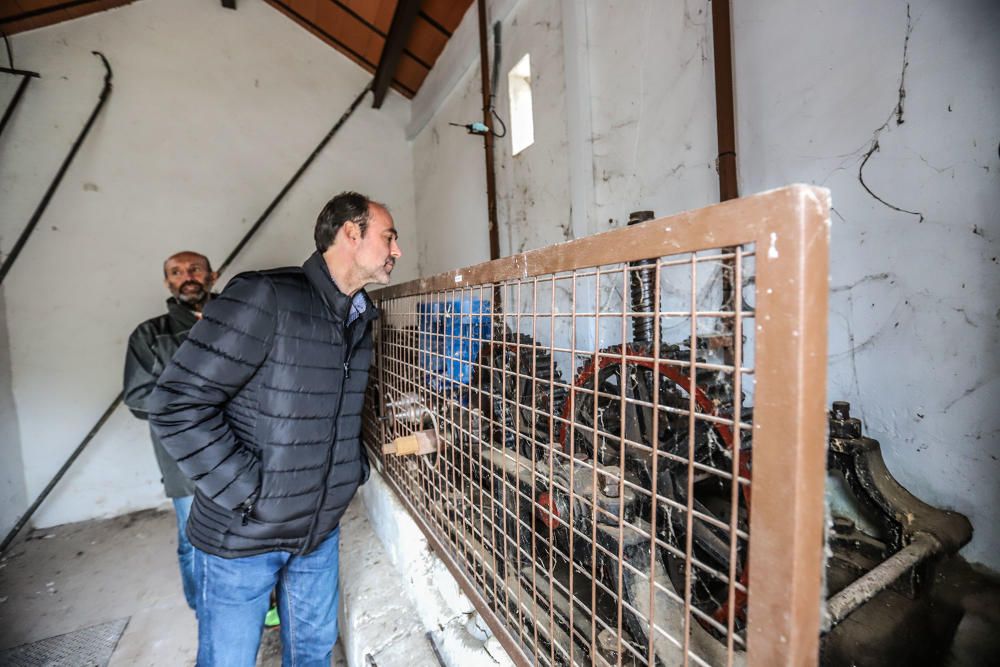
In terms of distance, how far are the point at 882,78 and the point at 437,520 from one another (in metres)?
2.19

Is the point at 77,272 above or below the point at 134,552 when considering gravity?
above

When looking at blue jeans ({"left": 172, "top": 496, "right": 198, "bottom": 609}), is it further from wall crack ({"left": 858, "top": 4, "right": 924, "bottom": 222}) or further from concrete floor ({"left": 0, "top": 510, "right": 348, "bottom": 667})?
wall crack ({"left": 858, "top": 4, "right": 924, "bottom": 222})

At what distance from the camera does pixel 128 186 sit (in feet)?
12.7

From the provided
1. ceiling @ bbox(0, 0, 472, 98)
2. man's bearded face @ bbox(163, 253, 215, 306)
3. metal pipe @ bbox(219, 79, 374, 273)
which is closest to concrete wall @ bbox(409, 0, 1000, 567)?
ceiling @ bbox(0, 0, 472, 98)

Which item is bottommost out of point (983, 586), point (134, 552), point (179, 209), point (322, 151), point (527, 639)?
point (134, 552)

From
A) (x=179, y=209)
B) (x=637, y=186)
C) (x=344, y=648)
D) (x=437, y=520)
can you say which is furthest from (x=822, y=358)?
(x=179, y=209)

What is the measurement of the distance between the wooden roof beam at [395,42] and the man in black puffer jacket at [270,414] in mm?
2631

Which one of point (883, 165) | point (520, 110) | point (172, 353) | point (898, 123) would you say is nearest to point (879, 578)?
point (883, 165)

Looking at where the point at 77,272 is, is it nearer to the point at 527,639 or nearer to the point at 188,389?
the point at 188,389

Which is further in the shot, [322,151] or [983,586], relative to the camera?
[322,151]

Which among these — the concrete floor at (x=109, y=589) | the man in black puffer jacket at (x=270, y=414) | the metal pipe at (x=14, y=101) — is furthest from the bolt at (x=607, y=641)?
the metal pipe at (x=14, y=101)

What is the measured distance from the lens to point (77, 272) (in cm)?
373

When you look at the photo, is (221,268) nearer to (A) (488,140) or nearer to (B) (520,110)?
(A) (488,140)

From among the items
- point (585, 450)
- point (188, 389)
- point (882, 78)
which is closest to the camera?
point (188, 389)
